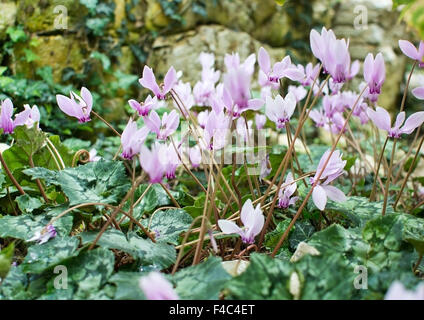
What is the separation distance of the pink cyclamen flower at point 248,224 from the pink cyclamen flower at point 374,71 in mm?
421

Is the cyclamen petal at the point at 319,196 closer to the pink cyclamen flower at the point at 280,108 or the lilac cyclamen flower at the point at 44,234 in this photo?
the pink cyclamen flower at the point at 280,108

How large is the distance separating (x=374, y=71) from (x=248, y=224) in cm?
47

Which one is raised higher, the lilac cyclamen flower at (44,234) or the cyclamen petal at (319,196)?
the cyclamen petal at (319,196)

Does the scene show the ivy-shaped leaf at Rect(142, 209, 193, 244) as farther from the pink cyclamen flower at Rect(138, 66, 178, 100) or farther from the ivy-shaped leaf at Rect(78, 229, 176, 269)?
the pink cyclamen flower at Rect(138, 66, 178, 100)

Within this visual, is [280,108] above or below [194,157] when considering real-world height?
above

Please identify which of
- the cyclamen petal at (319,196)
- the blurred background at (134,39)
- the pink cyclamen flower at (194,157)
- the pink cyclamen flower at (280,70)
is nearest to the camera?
the cyclamen petal at (319,196)

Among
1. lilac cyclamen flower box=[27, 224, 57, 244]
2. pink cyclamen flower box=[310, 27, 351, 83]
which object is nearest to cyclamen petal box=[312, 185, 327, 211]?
pink cyclamen flower box=[310, 27, 351, 83]

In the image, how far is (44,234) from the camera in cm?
87

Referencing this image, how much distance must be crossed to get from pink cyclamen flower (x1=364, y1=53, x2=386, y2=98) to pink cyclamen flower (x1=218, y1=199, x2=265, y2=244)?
421 mm

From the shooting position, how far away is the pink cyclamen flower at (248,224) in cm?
87

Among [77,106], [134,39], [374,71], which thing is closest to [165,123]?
[77,106]

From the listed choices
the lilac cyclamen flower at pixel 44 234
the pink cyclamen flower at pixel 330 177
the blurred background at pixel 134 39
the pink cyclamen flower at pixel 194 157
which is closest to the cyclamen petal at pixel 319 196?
the pink cyclamen flower at pixel 330 177

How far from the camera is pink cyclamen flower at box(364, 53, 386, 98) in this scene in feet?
3.18

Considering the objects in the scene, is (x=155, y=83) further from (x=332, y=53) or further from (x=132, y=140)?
(x=332, y=53)
